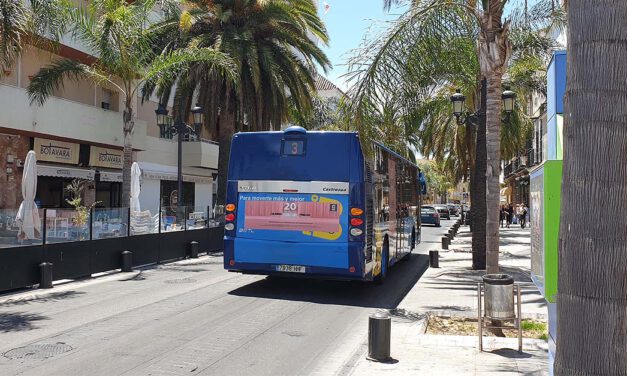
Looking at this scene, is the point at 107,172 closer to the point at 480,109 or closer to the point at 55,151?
the point at 55,151

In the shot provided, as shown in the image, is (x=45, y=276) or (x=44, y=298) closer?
(x=44, y=298)

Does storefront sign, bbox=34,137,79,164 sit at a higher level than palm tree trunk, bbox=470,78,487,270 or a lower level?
higher

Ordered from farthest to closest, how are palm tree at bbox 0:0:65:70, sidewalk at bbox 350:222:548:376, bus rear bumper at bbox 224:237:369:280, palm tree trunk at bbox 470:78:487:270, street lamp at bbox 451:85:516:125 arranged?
1. palm tree trunk at bbox 470:78:487:270
2. street lamp at bbox 451:85:516:125
3. palm tree at bbox 0:0:65:70
4. bus rear bumper at bbox 224:237:369:280
5. sidewalk at bbox 350:222:548:376

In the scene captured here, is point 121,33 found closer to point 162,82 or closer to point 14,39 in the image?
point 162,82

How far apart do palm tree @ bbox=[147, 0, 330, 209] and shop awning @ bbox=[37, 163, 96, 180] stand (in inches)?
201

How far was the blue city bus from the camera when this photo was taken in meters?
10.5

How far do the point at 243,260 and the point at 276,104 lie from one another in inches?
574

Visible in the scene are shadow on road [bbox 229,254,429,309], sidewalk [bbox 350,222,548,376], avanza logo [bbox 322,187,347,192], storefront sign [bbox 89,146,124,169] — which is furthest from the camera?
storefront sign [bbox 89,146,124,169]

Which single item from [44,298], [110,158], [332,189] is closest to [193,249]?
[44,298]

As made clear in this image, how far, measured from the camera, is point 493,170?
30.5 ft

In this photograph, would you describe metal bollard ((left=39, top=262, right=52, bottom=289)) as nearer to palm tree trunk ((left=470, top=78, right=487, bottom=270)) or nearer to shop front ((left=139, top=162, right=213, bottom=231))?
shop front ((left=139, top=162, right=213, bottom=231))

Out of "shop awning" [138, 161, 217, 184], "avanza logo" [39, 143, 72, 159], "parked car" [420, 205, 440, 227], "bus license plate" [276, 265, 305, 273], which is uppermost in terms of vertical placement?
"avanza logo" [39, 143, 72, 159]

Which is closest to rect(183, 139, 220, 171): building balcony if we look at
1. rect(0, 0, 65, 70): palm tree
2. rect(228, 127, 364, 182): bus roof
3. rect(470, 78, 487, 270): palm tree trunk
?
rect(0, 0, 65, 70): palm tree

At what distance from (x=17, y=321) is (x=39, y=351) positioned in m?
2.09
